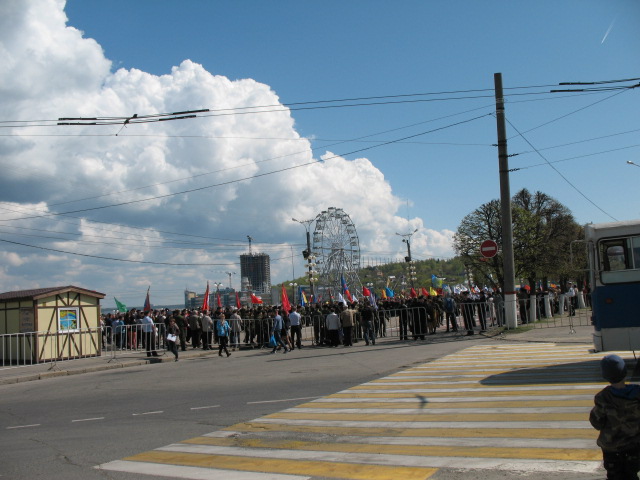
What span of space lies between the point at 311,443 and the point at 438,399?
10.4ft

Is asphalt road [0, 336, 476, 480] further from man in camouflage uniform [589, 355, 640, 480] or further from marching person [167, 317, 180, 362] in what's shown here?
man in camouflage uniform [589, 355, 640, 480]

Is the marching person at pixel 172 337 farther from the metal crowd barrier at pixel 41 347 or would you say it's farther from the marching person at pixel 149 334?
the metal crowd barrier at pixel 41 347

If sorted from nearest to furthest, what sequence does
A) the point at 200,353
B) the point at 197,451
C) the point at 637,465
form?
the point at 637,465 < the point at 197,451 < the point at 200,353

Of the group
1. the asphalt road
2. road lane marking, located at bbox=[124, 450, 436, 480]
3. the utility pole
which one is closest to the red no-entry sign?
the utility pole

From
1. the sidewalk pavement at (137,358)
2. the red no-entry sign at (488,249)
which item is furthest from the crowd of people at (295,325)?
the red no-entry sign at (488,249)

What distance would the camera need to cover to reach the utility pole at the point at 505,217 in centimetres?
2247

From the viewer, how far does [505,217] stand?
22844 millimetres

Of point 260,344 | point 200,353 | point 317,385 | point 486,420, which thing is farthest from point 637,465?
point 260,344

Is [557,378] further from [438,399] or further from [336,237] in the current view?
[336,237]

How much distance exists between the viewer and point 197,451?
7.85 m

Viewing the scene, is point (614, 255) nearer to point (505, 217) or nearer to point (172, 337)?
point (505, 217)

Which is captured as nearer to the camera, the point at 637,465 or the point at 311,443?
the point at 637,465

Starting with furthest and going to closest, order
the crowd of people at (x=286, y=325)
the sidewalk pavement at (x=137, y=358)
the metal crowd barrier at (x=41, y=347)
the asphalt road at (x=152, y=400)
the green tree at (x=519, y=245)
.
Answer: the green tree at (x=519, y=245) < the crowd of people at (x=286, y=325) < the metal crowd barrier at (x=41, y=347) < the sidewalk pavement at (x=137, y=358) < the asphalt road at (x=152, y=400)

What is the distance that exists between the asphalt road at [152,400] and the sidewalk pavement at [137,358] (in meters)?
0.70
